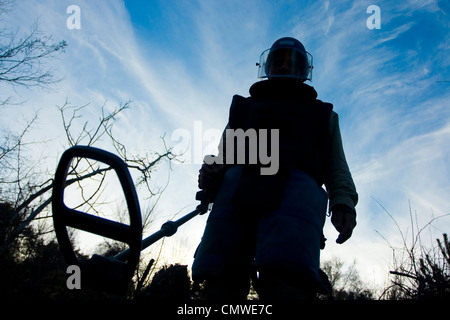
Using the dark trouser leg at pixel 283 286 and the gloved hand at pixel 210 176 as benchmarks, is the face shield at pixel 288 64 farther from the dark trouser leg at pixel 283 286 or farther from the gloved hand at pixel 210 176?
the dark trouser leg at pixel 283 286

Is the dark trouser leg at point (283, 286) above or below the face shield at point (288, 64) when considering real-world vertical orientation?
below

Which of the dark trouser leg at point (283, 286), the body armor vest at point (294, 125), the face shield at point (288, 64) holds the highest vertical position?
the face shield at point (288, 64)

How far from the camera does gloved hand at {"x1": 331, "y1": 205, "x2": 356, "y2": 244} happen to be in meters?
1.37

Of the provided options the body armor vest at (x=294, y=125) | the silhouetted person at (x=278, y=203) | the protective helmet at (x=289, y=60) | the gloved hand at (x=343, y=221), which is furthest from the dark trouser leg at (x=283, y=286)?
the protective helmet at (x=289, y=60)

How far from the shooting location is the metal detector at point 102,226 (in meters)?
1.05

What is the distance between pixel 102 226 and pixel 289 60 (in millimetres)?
1810

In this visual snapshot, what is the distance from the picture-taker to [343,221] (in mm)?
1399

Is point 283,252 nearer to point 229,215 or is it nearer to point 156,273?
point 229,215

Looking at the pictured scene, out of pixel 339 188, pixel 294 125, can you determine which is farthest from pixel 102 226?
pixel 339 188

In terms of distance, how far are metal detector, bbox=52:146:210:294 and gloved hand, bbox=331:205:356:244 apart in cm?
102

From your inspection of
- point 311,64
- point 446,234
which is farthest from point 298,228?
point 446,234

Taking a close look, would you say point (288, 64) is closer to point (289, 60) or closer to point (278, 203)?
point (289, 60)
